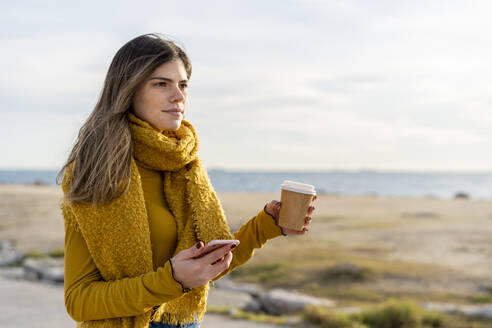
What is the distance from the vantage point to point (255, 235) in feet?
8.01

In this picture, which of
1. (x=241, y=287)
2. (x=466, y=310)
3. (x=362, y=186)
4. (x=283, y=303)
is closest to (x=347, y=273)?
(x=241, y=287)

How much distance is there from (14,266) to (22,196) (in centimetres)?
1601

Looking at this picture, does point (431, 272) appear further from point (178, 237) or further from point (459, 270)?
point (178, 237)

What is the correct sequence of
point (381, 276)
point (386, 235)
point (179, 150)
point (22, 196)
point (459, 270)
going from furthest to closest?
1. point (22, 196)
2. point (386, 235)
3. point (459, 270)
4. point (381, 276)
5. point (179, 150)

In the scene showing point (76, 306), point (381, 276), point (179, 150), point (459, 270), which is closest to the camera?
point (76, 306)

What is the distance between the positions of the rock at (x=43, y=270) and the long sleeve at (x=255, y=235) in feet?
23.7

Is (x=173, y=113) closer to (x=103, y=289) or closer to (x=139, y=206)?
(x=139, y=206)

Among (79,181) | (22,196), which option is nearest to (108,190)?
(79,181)

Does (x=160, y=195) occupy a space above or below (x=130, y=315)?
above

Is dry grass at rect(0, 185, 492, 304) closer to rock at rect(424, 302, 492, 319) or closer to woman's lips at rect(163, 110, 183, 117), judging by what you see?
rock at rect(424, 302, 492, 319)

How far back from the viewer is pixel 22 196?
82.6 feet

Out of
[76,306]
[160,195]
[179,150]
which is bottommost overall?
[76,306]

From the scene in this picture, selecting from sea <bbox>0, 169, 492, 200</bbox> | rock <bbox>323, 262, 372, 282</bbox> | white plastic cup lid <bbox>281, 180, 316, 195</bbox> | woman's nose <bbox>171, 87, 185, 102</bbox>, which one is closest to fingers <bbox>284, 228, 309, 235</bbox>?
white plastic cup lid <bbox>281, 180, 316, 195</bbox>

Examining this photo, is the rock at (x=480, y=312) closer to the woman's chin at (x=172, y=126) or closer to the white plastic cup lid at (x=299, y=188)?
the white plastic cup lid at (x=299, y=188)
